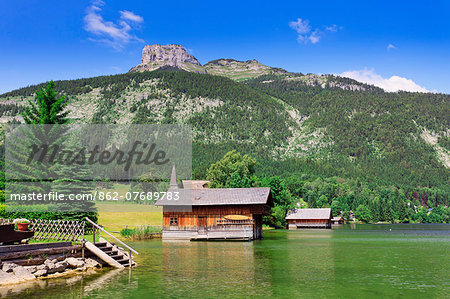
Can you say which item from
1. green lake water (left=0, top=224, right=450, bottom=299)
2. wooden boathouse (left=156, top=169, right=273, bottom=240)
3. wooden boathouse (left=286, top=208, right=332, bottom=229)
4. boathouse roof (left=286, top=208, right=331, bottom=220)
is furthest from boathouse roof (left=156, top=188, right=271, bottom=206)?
boathouse roof (left=286, top=208, right=331, bottom=220)

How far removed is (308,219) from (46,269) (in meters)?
92.6

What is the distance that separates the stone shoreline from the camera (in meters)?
20.8

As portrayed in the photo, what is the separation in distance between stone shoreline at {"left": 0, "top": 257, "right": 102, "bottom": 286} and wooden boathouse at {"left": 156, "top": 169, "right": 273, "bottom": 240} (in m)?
29.5

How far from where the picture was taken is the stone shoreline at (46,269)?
68.3 feet

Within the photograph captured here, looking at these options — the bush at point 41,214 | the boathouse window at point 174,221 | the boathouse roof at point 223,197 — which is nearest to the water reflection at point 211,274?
the bush at point 41,214

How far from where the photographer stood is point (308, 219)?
10838 cm

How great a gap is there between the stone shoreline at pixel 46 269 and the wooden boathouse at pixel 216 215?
29.5 metres

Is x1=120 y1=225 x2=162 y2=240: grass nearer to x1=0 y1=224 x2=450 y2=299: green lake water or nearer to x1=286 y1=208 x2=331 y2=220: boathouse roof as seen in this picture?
x1=0 y1=224 x2=450 y2=299: green lake water

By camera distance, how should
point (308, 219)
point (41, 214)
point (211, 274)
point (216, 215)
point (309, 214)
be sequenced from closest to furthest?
point (211, 274), point (41, 214), point (216, 215), point (309, 214), point (308, 219)

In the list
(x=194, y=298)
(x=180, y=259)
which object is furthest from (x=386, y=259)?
(x=194, y=298)

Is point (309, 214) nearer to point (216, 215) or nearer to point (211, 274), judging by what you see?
point (216, 215)

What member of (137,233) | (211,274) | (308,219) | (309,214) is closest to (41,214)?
(137,233)

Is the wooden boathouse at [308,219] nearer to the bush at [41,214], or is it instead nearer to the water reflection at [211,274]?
the bush at [41,214]

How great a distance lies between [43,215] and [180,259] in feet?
55.0
